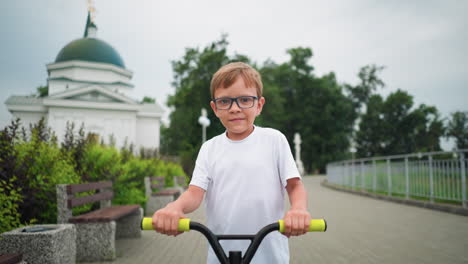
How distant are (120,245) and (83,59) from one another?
46.4m

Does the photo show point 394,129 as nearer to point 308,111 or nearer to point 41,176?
point 308,111

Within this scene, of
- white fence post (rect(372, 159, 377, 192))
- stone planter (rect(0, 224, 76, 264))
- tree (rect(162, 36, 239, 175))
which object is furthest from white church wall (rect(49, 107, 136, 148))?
stone planter (rect(0, 224, 76, 264))

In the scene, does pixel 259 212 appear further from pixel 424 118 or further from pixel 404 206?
pixel 424 118

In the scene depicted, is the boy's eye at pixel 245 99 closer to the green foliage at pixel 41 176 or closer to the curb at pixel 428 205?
the green foliage at pixel 41 176

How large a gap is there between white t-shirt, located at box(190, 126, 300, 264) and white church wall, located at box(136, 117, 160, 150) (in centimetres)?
4455

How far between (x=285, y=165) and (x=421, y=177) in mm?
10044

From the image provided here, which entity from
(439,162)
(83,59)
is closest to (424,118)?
(83,59)

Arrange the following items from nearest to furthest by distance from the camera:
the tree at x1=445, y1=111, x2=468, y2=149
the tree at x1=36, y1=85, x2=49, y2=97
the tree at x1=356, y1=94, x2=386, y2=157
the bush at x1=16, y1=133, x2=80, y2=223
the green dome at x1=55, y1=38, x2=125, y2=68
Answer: the bush at x1=16, y1=133, x2=80, y2=223, the green dome at x1=55, y1=38, x2=125, y2=68, the tree at x1=356, y1=94, x2=386, y2=157, the tree at x1=36, y1=85, x2=49, y2=97, the tree at x1=445, y1=111, x2=468, y2=149

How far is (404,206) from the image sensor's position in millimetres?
11125

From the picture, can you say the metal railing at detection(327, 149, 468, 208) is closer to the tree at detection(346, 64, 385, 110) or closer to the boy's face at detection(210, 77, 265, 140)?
the boy's face at detection(210, 77, 265, 140)

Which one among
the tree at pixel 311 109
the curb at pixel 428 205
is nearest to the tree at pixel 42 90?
the tree at pixel 311 109

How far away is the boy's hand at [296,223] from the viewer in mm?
1544

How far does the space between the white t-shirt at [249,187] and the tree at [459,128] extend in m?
73.4

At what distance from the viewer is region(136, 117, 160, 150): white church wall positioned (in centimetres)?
4581
